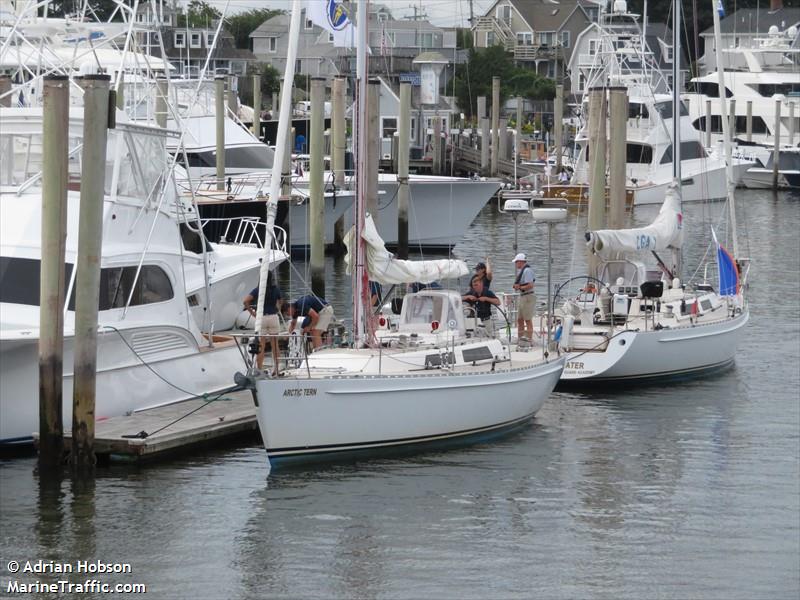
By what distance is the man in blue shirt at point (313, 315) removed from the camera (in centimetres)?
2241

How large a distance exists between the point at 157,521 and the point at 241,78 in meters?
84.0

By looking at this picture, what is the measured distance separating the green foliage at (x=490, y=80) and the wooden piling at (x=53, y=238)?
260ft

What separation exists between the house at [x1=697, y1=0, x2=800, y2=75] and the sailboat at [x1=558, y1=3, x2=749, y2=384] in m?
77.7

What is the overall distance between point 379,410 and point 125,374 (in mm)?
3788

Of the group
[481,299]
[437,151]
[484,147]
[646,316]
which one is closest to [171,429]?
[481,299]

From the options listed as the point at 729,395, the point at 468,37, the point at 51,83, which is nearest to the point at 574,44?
the point at 468,37

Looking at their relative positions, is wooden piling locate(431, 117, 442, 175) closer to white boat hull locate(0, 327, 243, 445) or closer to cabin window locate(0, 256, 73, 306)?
white boat hull locate(0, 327, 243, 445)

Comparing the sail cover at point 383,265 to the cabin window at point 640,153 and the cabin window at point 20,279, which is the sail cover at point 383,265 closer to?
the cabin window at point 20,279

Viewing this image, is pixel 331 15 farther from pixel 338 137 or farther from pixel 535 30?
pixel 535 30

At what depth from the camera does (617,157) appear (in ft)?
104

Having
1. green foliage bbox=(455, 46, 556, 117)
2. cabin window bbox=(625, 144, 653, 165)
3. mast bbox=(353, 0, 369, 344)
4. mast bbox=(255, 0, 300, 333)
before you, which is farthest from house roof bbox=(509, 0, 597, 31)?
mast bbox=(353, 0, 369, 344)

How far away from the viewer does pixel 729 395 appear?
26.9m

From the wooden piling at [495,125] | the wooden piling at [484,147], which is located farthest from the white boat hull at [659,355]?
the wooden piling at [484,147]

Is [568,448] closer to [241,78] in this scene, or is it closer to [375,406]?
[375,406]
